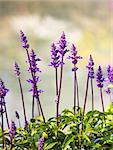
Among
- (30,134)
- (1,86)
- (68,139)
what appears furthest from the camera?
(30,134)

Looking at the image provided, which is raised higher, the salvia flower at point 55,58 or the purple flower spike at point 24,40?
the purple flower spike at point 24,40

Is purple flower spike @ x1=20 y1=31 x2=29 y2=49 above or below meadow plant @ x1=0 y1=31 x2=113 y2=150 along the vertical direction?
above

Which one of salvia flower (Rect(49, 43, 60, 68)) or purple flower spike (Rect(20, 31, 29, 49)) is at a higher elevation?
purple flower spike (Rect(20, 31, 29, 49))

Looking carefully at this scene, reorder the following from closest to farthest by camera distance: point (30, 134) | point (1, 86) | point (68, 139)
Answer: point (1, 86)
point (68, 139)
point (30, 134)

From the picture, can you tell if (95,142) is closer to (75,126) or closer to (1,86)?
(75,126)

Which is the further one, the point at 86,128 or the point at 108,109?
the point at 108,109

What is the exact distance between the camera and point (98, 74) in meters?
1.66

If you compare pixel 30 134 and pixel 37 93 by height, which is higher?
pixel 37 93

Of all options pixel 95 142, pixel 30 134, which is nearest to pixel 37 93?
pixel 30 134

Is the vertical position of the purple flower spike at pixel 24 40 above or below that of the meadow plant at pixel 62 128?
above

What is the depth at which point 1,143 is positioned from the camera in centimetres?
160

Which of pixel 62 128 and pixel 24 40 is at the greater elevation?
pixel 24 40

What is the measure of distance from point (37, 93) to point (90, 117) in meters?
0.22

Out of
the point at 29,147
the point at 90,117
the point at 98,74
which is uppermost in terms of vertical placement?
the point at 98,74
